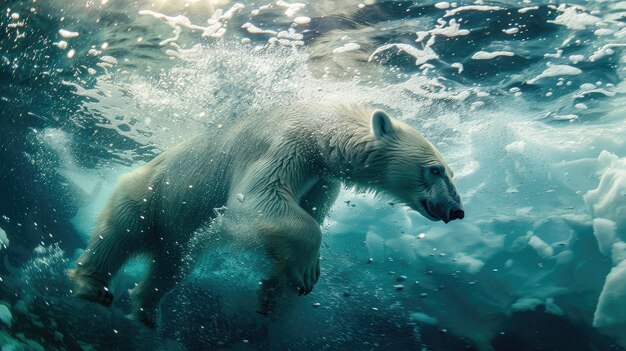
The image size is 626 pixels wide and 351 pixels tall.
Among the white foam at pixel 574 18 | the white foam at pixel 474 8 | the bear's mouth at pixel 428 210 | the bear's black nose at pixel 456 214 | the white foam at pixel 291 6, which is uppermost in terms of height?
the white foam at pixel 291 6

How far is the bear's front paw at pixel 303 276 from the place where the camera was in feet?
9.31

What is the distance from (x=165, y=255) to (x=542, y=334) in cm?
911

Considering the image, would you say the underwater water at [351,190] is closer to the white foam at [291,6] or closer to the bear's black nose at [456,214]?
the white foam at [291,6]

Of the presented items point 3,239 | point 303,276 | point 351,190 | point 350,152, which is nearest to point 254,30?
point 350,152

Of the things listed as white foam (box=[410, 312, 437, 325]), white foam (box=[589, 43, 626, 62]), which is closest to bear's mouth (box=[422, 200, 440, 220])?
white foam (box=[589, 43, 626, 62])

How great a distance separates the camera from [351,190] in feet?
25.2

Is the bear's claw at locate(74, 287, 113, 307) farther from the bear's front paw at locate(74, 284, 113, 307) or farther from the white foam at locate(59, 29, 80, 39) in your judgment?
the white foam at locate(59, 29, 80, 39)

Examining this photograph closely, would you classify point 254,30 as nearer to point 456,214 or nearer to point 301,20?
point 301,20

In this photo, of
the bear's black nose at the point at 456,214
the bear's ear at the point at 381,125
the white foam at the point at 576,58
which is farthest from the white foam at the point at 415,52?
the bear's black nose at the point at 456,214

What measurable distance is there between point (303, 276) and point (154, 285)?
6.17 ft

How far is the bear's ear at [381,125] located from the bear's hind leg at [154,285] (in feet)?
7.37

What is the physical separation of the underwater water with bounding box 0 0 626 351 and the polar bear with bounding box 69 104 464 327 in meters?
0.44

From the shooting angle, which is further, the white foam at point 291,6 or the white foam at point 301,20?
the white foam at point 301,20

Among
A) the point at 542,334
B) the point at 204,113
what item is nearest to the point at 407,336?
the point at 542,334
